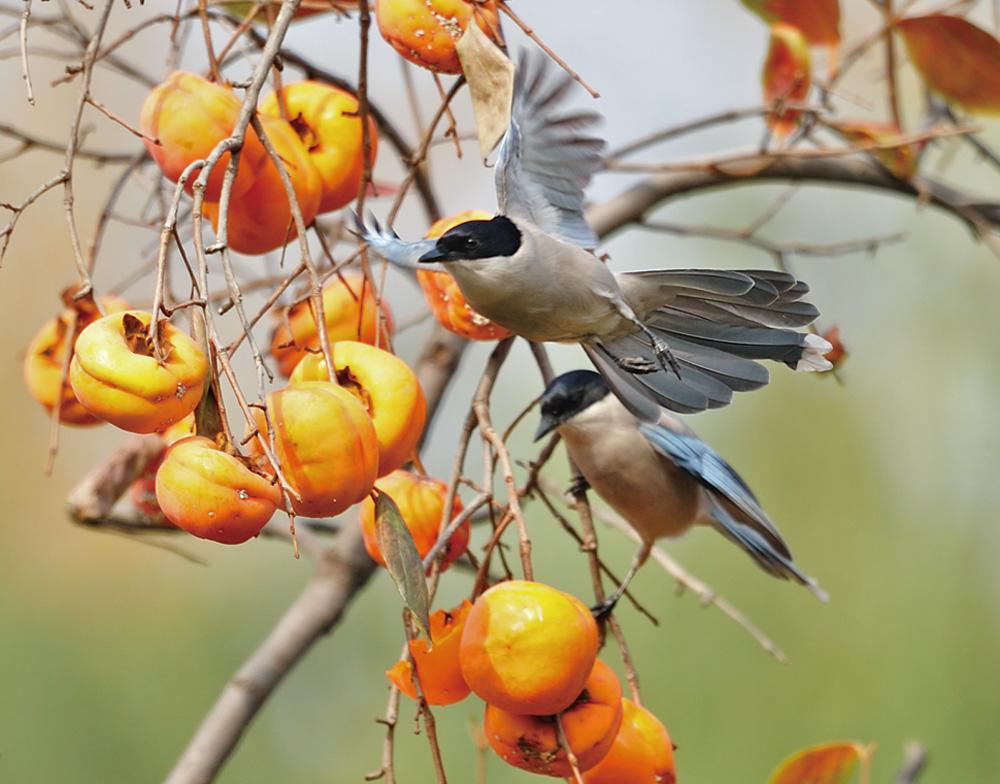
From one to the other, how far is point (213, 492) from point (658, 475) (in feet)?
4.01

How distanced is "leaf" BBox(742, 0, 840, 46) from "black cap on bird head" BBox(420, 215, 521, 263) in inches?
31.6

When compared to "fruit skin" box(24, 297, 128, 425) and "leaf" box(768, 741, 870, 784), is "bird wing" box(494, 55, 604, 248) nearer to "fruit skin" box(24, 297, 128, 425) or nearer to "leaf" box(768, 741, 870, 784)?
"fruit skin" box(24, 297, 128, 425)

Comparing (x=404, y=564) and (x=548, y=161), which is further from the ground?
(x=548, y=161)

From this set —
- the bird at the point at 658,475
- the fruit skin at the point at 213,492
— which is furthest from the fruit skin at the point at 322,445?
the bird at the point at 658,475

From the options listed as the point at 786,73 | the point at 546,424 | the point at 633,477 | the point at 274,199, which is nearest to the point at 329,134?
the point at 274,199

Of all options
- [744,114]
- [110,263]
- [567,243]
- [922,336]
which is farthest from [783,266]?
[110,263]

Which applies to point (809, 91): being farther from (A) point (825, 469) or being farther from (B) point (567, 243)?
(A) point (825, 469)

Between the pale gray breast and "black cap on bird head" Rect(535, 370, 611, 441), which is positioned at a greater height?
"black cap on bird head" Rect(535, 370, 611, 441)

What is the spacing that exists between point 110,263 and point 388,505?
113 inches

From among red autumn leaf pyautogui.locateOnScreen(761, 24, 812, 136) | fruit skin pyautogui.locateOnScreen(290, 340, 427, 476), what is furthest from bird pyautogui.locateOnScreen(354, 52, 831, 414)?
red autumn leaf pyautogui.locateOnScreen(761, 24, 812, 136)

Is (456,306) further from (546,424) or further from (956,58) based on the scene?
(956,58)

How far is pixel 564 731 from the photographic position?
0.89m

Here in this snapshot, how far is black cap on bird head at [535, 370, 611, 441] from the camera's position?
1.50 m

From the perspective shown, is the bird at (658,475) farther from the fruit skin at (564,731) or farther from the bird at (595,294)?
the fruit skin at (564,731)
